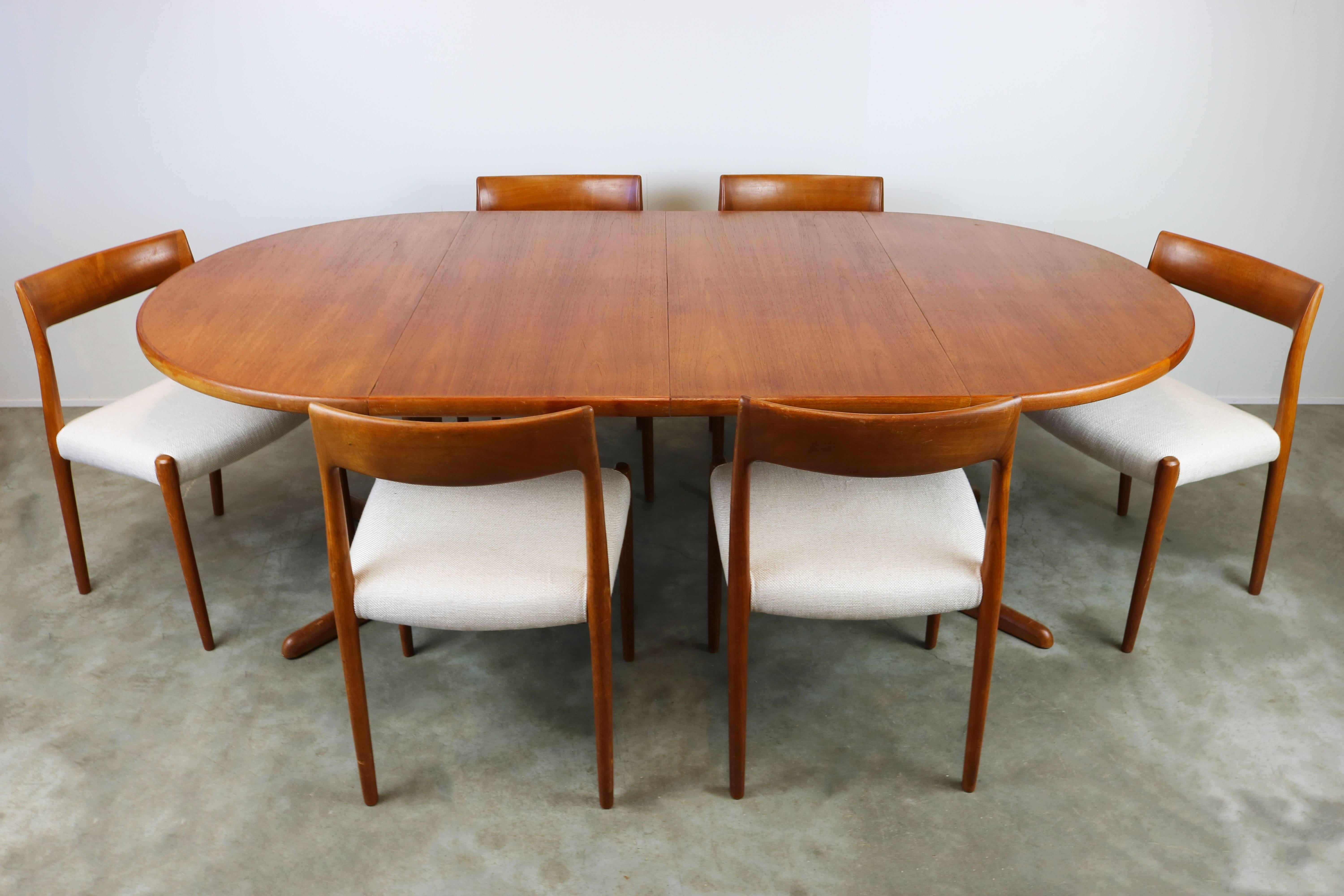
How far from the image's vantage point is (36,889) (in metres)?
1.65

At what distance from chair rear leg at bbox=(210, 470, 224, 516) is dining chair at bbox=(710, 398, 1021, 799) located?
1.55 metres

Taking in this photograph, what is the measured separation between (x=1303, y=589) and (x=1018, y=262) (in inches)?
44.3

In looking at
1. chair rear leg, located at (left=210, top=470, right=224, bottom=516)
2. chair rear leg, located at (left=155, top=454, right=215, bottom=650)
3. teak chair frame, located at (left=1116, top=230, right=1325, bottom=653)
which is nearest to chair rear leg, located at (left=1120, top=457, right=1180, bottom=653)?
teak chair frame, located at (left=1116, top=230, right=1325, bottom=653)

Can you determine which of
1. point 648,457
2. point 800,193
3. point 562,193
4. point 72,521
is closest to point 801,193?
point 800,193

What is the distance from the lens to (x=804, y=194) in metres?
2.80

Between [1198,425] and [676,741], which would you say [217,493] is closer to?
[676,741]

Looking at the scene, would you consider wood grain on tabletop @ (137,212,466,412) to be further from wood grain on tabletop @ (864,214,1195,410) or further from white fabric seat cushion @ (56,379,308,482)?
wood grain on tabletop @ (864,214,1195,410)

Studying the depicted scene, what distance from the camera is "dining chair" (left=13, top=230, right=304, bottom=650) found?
6.84 ft

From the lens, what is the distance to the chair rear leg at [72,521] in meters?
2.24

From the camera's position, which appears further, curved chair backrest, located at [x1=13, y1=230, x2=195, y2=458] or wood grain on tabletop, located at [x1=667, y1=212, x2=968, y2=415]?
curved chair backrest, located at [x1=13, y1=230, x2=195, y2=458]

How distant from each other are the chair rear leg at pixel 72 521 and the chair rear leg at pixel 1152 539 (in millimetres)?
2452

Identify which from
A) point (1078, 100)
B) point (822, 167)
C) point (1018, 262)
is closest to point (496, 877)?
point (1018, 262)

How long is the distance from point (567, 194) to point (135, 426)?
1.30 metres

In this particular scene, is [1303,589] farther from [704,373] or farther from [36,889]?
[36,889]
